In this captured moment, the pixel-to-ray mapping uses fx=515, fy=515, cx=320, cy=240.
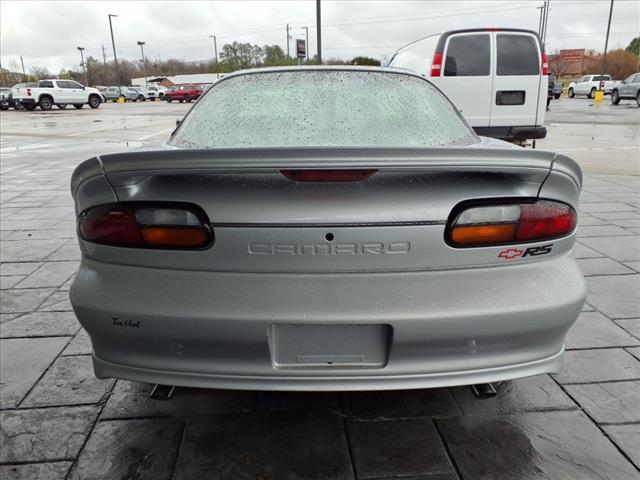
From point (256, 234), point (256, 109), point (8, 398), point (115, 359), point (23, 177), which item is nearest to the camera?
point (256, 234)

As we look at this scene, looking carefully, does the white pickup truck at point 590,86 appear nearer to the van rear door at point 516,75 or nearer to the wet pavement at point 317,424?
the van rear door at point 516,75

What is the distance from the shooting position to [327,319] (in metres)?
1.75

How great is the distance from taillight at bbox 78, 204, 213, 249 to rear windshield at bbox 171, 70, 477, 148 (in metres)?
0.66

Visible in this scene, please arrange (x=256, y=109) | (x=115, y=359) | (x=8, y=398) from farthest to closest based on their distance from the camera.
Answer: (x=256, y=109)
(x=8, y=398)
(x=115, y=359)

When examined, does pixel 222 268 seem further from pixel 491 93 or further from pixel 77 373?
pixel 491 93

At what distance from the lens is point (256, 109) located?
106 inches

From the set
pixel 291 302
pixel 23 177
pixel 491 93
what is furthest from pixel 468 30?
pixel 291 302

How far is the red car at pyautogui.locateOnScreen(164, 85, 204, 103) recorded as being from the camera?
146 feet

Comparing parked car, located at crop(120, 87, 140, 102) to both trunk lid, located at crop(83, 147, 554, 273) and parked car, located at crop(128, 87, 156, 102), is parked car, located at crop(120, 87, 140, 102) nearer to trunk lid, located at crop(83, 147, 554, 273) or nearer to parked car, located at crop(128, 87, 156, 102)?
parked car, located at crop(128, 87, 156, 102)

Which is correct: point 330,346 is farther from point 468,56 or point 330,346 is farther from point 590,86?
point 590,86

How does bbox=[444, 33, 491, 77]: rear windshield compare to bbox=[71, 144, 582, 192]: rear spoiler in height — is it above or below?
above

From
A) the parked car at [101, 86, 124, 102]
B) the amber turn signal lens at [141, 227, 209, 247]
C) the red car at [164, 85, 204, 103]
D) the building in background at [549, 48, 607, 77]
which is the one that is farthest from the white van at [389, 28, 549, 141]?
the building in background at [549, 48, 607, 77]

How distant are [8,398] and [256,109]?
1.89 meters

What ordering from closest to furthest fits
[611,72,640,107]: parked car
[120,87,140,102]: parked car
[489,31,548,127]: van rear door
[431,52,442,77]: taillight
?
1. [489,31,548,127]: van rear door
2. [431,52,442,77]: taillight
3. [611,72,640,107]: parked car
4. [120,87,140,102]: parked car
